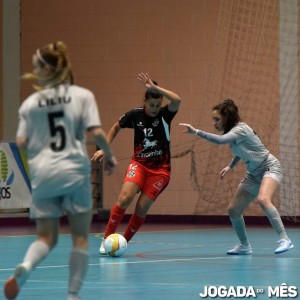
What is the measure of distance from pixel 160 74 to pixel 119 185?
212 cm

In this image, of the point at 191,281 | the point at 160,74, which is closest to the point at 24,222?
the point at 160,74

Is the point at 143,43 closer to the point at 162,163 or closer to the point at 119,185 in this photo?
the point at 119,185

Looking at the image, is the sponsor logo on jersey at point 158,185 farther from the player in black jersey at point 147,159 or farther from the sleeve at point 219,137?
the sleeve at point 219,137

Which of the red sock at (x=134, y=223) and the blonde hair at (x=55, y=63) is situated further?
the red sock at (x=134, y=223)

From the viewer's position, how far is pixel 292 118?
51.0 feet

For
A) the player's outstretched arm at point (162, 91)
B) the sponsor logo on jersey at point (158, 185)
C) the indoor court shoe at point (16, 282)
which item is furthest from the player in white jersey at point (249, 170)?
the indoor court shoe at point (16, 282)

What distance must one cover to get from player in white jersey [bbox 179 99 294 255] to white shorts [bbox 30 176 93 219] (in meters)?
4.14

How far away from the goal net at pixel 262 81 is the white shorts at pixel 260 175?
16.9 feet

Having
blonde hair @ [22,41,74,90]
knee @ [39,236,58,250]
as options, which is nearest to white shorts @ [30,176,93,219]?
knee @ [39,236,58,250]

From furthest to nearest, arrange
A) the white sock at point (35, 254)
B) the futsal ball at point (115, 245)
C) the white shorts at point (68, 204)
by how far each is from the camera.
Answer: the futsal ball at point (115, 245), the white shorts at point (68, 204), the white sock at point (35, 254)

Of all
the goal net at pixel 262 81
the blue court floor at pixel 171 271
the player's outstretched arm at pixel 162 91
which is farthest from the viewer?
the goal net at pixel 262 81

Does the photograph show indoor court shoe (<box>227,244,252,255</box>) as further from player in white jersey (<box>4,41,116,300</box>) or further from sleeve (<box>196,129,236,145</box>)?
player in white jersey (<box>4,41,116,300</box>)

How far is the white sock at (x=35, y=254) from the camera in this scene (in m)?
5.87

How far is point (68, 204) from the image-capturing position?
599 centimetres
